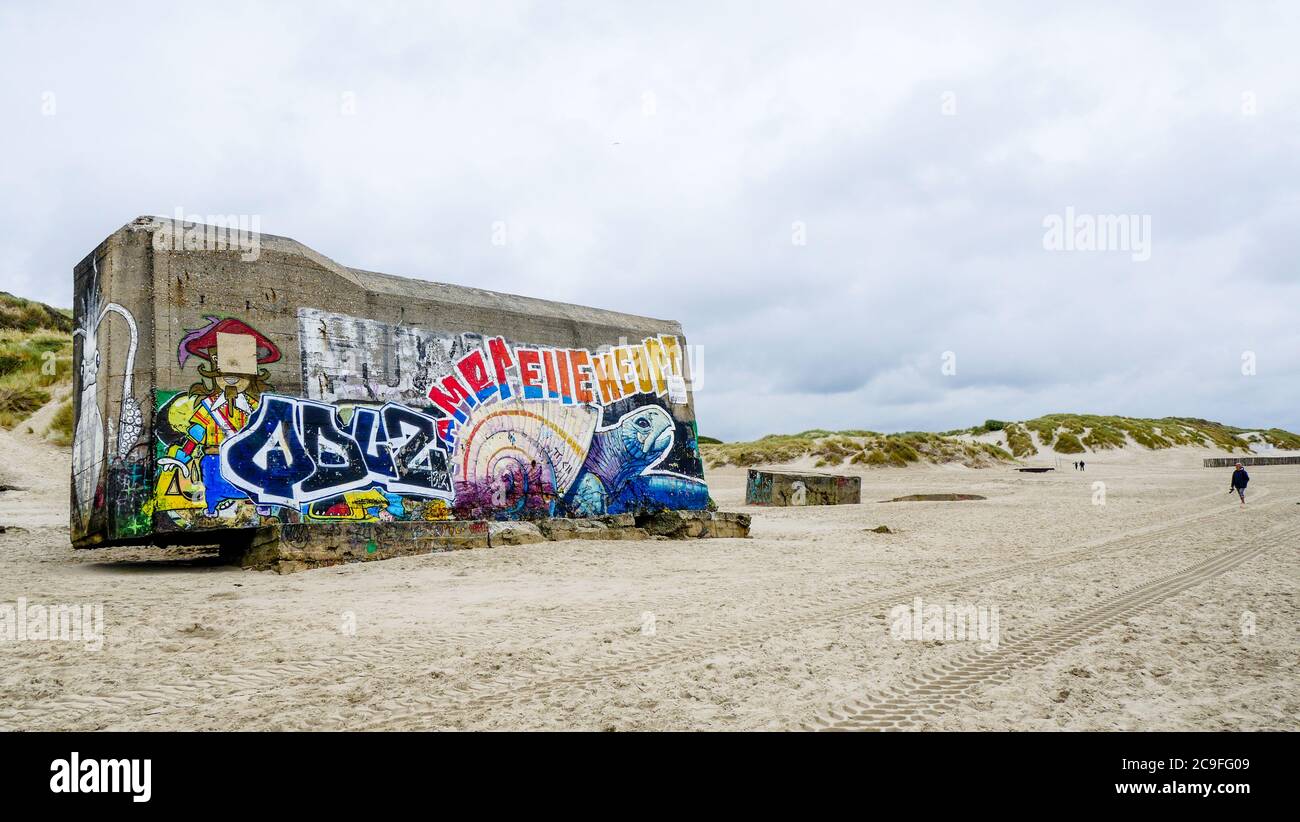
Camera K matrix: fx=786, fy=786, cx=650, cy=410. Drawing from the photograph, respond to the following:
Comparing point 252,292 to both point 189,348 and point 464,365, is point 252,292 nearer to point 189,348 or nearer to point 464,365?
point 189,348

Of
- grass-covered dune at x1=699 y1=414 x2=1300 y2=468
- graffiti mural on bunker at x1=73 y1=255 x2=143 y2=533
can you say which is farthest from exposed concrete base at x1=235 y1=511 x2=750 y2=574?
grass-covered dune at x1=699 y1=414 x2=1300 y2=468

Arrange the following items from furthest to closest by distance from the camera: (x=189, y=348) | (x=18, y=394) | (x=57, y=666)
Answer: (x=18, y=394)
(x=189, y=348)
(x=57, y=666)

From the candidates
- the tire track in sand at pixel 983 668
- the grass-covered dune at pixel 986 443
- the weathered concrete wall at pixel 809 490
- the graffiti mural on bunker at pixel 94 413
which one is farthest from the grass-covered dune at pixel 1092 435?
the graffiti mural on bunker at pixel 94 413

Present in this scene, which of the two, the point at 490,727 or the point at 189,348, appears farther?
the point at 189,348

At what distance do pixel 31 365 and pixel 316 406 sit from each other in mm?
29087

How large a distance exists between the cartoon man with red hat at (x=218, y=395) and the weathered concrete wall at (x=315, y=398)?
0.06 feet

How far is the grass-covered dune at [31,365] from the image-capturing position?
28.9 metres

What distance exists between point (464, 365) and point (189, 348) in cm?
425

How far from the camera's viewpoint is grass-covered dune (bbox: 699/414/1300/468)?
4619 cm

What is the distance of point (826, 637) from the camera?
7.04 metres

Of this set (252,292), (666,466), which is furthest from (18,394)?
(666,466)

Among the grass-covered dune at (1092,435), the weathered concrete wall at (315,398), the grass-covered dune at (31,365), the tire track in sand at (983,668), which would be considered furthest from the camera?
the grass-covered dune at (1092,435)

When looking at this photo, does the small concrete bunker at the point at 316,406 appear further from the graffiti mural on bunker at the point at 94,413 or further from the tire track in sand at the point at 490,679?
the tire track in sand at the point at 490,679
